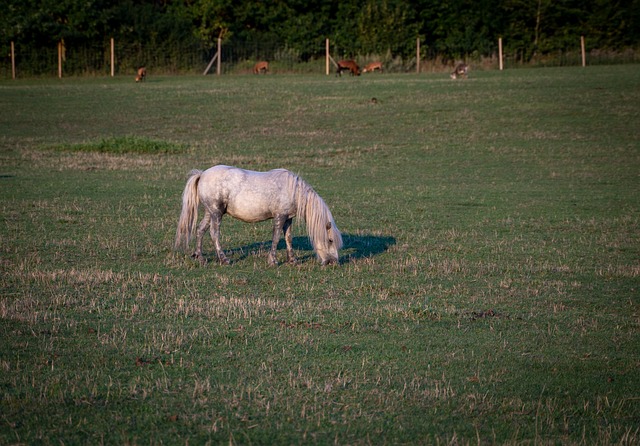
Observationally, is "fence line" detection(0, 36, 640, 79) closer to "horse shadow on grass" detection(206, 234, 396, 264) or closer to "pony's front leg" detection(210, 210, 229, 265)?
"horse shadow on grass" detection(206, 234, 396, 264)

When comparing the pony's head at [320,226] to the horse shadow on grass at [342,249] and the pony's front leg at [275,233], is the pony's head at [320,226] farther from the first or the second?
the horse shadow on grass at [342,249]

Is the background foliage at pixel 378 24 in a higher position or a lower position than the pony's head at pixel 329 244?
higher

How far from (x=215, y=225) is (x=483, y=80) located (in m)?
33.9

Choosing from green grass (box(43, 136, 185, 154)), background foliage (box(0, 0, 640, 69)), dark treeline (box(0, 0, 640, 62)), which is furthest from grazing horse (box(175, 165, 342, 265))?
dark treeline (box(0, 0, 640, 62))

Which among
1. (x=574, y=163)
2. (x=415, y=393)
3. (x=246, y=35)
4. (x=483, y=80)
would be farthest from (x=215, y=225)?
(x=246, y=35)

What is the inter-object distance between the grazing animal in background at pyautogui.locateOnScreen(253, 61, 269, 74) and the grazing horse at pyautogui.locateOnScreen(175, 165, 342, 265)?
4145 cm

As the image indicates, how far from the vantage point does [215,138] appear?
98.7ft

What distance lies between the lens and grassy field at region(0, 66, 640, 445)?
6148 mm

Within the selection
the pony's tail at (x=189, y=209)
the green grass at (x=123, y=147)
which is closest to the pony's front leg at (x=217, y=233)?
the pony's tail at (x=189, y=209)

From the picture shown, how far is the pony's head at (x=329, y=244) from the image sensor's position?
11.5 meters

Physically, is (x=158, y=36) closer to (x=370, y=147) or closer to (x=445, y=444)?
(x=370, y=147)

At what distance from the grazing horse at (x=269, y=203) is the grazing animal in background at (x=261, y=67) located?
41.4 meters

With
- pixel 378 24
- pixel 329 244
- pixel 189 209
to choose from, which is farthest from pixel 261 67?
pixel 329 244

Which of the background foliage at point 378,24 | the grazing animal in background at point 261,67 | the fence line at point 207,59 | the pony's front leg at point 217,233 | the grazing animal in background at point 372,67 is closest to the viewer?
the pony's front leg at point 217,233
